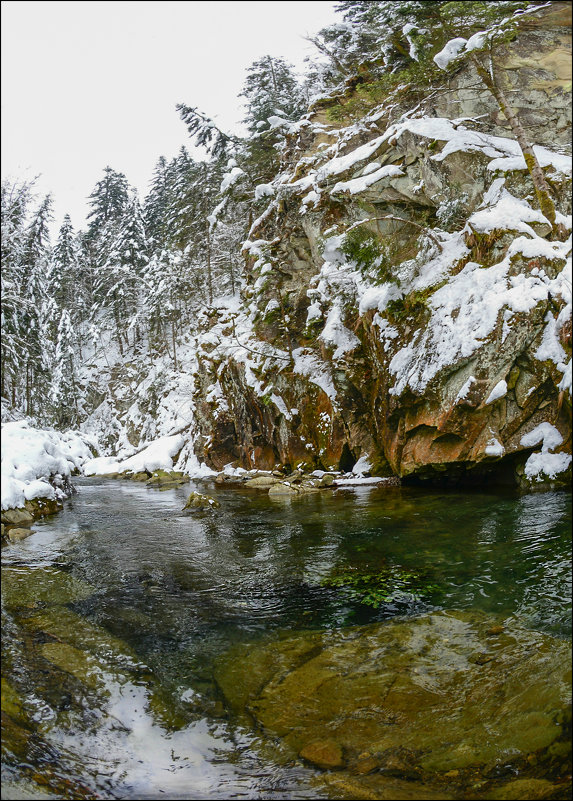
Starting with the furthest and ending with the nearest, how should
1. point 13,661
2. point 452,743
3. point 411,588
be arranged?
point 411,588
point 13,661
point 452,743

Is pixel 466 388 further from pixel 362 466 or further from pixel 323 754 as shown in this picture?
pixel 323 754

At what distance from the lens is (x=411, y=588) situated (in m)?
7.95

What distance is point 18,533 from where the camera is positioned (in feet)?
43.1

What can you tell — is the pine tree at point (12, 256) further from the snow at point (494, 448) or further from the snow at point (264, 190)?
the snow at point (264, 190)

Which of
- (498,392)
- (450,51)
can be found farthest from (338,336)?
(450,51)

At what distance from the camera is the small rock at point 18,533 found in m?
12.8

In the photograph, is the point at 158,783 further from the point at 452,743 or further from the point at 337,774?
the point at 452,743

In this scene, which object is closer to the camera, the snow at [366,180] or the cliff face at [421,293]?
Answer: the cliff face at [421,293]

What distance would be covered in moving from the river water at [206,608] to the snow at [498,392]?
2.59 metres

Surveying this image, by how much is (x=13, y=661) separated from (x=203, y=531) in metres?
7.54

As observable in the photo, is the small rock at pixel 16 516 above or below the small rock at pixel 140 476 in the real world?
above

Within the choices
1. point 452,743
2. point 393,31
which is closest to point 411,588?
point 452,743

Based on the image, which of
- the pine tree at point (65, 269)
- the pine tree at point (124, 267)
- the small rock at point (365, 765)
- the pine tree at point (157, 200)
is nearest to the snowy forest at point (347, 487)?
the small rock at point (365, 765)

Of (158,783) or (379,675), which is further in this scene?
(379,675)
